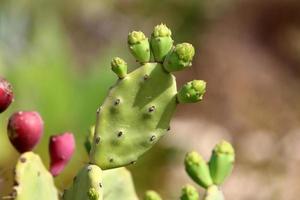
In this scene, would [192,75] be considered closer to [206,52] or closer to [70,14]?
[206,52]

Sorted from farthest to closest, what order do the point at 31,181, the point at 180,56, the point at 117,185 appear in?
the point at 117,185 < the point at 31,181 < the point at 180,56

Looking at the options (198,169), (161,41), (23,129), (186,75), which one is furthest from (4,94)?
(186,75)

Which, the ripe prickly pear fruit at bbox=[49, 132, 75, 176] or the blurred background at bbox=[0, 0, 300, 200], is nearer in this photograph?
the ripe prickly pear fruit at bbox=[49, 132, 75, 176]

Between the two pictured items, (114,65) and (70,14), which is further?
(70,14)

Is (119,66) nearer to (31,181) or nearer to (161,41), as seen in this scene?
(161,41)

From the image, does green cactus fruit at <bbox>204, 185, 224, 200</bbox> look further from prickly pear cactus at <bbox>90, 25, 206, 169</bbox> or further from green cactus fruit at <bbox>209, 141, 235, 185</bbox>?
prickly pear cactus at <bbox>90, 25, 206, 169</bbox>

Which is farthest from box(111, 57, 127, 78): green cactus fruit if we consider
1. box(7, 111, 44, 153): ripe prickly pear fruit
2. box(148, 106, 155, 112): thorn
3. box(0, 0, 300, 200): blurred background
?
box(0, 0, 300, 200): blurred background

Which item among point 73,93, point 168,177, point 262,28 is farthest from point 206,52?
point 73,93
